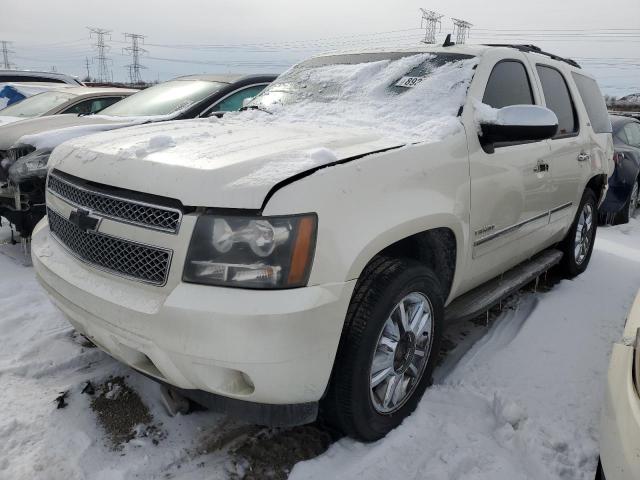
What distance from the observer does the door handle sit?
338 cm

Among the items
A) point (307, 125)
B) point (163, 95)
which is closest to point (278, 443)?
point (307, 125)

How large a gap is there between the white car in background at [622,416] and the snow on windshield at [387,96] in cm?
126

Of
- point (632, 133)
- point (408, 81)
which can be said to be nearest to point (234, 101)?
point (408, 81)

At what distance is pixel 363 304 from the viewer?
85.4 inches

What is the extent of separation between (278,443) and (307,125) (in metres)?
1.65

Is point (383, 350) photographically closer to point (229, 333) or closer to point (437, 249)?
point (437, 249)

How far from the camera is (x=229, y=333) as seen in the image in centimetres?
183

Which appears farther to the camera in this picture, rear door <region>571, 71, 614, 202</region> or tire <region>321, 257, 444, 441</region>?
rear door <region>571, 71, 614, 202</region>

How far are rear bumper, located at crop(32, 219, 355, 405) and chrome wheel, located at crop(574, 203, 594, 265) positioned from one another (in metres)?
3.38

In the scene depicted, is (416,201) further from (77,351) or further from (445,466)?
(77,351)

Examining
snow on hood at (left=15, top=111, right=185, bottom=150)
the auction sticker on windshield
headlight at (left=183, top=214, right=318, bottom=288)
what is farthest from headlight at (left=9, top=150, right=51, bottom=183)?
headlight at (left=183, top=214, right=318, bottom=288)

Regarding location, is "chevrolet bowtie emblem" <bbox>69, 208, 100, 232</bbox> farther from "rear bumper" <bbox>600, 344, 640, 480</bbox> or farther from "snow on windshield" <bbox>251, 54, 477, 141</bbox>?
"rear bumper" <bbox>600, 344, 640, 480</bbox>

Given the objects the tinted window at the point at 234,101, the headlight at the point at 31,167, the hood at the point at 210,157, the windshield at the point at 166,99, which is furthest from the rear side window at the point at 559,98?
the headlight at the point at 31,167

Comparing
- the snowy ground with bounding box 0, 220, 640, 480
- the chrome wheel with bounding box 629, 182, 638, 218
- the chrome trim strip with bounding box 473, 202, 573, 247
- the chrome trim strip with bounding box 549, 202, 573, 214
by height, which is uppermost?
the chrome trim strip with bounding box 473, 202, 573, 247
